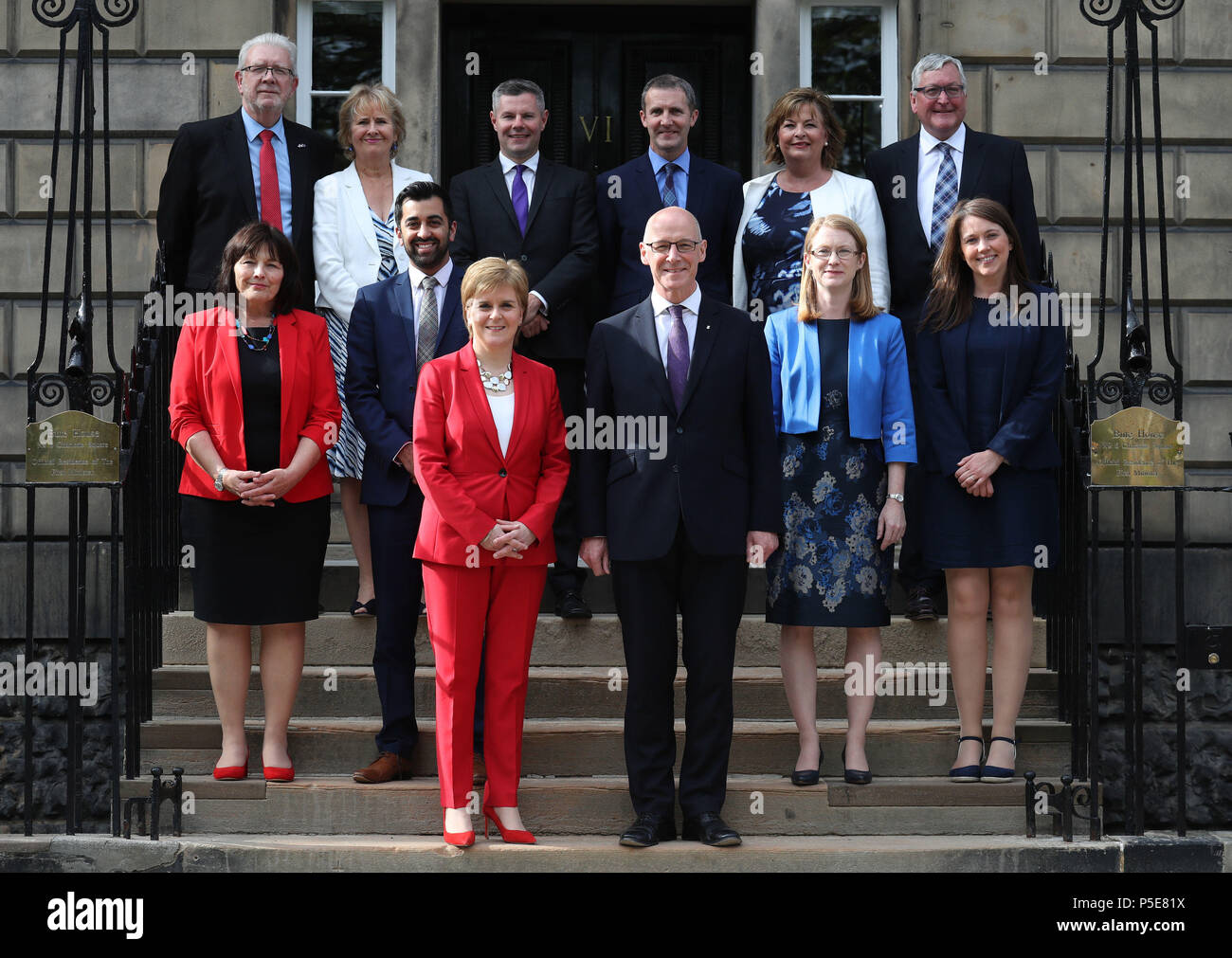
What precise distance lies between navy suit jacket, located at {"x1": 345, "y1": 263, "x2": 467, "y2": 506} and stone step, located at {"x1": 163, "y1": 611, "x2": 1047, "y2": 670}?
3.03 ft

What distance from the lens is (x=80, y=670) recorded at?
18.1 feet

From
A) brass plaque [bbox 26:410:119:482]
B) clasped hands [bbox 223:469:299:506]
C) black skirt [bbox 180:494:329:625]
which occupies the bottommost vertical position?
black skirt [bbox 180:494:329:625]

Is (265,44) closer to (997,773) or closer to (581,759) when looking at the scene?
(581,759)

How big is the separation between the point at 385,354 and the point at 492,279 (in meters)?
0.77

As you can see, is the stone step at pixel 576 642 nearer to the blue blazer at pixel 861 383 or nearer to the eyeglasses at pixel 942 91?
the blue blazer at pixel 861 383

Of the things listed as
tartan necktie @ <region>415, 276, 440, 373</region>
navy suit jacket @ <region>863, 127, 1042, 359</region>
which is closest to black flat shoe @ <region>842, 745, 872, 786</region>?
navy suit jacket @ <region>863, 127, 1042, 359</region>

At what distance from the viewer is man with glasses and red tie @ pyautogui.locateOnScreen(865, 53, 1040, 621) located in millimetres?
6402

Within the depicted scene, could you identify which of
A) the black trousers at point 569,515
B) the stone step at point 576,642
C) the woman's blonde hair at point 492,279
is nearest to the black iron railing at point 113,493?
the stone step at point 576,642

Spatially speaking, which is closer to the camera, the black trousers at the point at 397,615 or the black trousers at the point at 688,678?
the black trousers at the point at 688,678

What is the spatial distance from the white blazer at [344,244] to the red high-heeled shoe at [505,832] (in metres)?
2.24

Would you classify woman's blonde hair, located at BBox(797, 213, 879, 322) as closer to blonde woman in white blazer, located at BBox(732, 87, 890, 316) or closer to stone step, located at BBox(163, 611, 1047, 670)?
blonde woman in white blazer, located at BBox(732, 87, 890, 316)

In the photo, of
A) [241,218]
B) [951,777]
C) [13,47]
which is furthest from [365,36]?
[951,777]

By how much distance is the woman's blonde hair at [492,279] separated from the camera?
521 cm

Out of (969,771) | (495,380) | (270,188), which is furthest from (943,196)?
(270,188)
